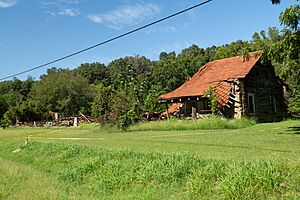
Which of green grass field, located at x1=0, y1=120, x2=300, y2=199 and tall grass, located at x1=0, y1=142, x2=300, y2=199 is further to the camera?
green grass field, located at x1=0, y1=120, x2=300, y2=199

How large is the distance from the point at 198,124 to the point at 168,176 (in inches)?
636

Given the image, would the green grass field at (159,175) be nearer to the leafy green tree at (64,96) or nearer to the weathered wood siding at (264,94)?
the weathered wood siding at (264,94)

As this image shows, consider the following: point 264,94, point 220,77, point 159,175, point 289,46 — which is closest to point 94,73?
point 220,77

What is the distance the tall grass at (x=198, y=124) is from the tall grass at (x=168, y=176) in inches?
460

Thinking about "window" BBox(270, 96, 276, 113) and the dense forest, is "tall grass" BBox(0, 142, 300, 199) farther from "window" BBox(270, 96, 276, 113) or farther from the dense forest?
"window" BBox(270, 96, 276, 113)

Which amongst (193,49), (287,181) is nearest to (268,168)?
(287,181)

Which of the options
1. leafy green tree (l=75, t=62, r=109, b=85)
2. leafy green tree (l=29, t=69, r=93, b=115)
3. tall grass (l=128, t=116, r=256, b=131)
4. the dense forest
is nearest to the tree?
the dense forest

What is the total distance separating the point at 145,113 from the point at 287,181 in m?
28.8

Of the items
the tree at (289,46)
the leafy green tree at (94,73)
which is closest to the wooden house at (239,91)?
the tree at (289,46)

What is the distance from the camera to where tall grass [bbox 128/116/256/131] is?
24.5 metres

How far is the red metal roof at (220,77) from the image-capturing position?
99.2ft

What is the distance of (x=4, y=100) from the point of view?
3430 inches

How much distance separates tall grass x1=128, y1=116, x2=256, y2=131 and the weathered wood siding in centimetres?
380

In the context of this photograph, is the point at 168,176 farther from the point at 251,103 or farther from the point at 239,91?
the point at 251,103
